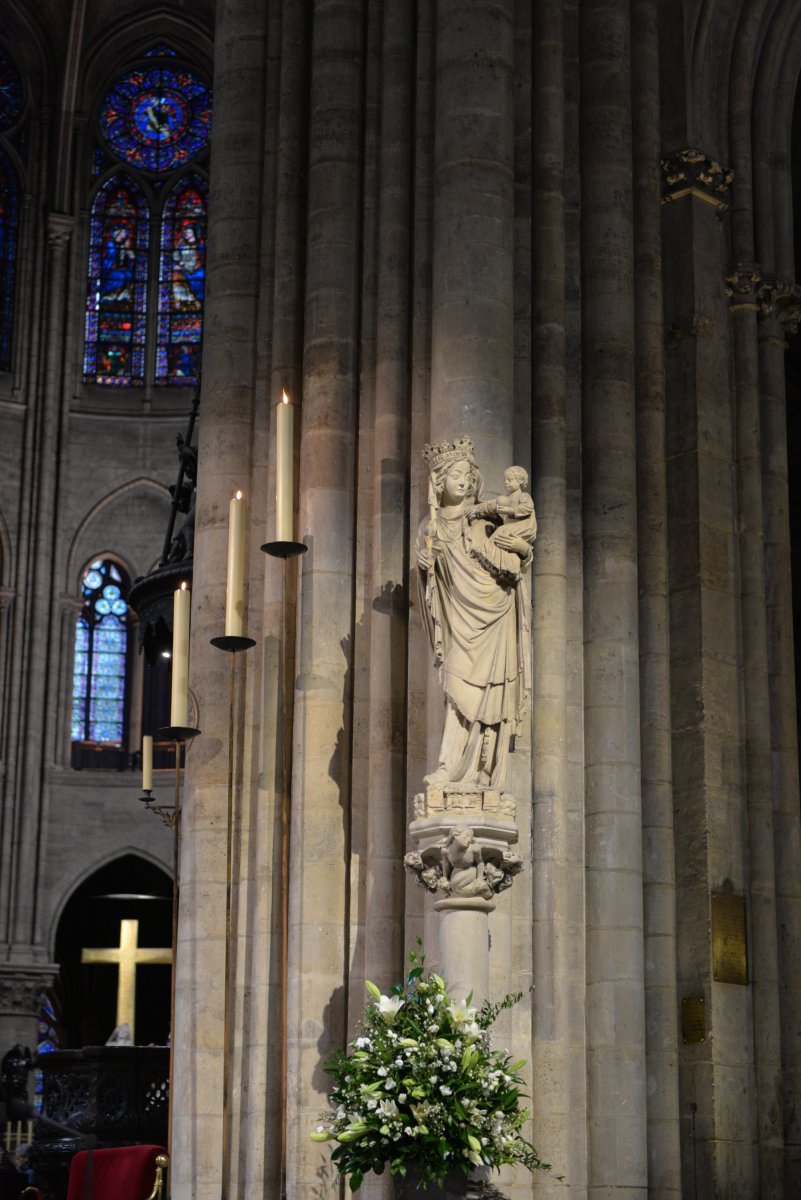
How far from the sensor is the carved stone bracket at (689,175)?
38.6 feet

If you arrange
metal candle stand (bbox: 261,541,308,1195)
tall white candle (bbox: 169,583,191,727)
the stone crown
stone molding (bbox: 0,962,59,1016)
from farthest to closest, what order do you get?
stone molding (bbox: 0,962,59,1016)
tall white candle (bbox: 169,583,191,727)
the stone crown
metal candle stand (bbox: 261,541,308,1195)

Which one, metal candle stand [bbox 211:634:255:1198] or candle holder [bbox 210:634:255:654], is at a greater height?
candle holder [bbox 210:634:255:654]

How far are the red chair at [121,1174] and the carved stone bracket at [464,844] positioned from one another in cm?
220

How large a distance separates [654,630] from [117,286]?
1792 centimetres

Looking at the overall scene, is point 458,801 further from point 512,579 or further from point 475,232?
point 475,232

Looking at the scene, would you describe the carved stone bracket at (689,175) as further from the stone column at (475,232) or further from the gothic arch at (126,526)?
the gothic arch at (126,526)

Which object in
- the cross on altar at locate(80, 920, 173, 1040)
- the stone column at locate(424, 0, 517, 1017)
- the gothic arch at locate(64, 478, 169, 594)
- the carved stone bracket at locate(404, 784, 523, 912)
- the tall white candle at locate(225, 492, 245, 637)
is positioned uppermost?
the gothic arch at locate(64, 478, 169, 594)

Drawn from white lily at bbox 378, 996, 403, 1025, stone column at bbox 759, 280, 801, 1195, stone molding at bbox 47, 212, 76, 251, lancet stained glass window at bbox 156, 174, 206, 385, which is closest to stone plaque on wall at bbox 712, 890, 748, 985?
stone column at bbox 759, 280, 801, 1195

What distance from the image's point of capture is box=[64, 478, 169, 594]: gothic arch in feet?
86.8

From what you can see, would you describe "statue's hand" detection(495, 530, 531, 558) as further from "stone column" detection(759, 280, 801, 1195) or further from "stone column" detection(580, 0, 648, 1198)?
"stone column" detection(759, 280, 801, 1195)

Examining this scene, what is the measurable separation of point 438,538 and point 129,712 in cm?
1802

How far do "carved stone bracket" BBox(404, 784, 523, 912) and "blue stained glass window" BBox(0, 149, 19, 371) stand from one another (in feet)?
61.9

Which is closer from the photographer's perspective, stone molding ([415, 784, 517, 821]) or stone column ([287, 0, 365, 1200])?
stone molding ([415, 784, 517, 821])

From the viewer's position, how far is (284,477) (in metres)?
8.73
